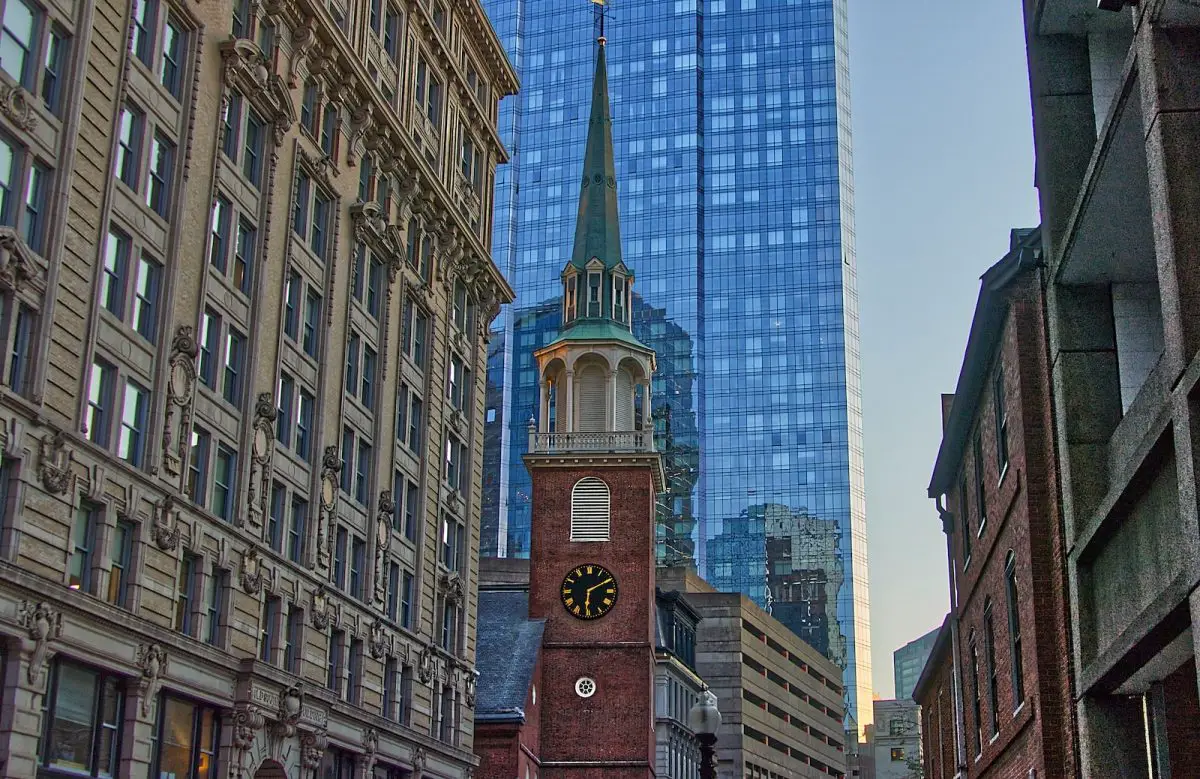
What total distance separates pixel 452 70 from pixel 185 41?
21462mm

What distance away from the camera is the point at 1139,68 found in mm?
15648

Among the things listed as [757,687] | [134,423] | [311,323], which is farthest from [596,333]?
[757,687]

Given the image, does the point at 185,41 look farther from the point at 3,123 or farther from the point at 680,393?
the point at 680,393

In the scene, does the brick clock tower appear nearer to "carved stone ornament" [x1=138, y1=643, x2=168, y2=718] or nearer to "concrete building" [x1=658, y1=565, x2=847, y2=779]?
"carved stone ornament" [x1=138, y1=643, x2=168, y2=718]

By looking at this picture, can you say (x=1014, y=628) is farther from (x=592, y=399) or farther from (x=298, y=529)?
(x=592, y=399)

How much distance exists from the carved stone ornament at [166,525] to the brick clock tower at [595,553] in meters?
38.4

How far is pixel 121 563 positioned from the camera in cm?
2992

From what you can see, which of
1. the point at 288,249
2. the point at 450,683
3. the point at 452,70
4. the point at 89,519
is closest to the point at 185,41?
the point at 288,249

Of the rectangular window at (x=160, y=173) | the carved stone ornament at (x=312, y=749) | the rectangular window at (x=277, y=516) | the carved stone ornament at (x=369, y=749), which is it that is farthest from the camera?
the carved stone ornament at (x=369, y=749)

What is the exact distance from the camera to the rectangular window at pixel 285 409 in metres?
38.9

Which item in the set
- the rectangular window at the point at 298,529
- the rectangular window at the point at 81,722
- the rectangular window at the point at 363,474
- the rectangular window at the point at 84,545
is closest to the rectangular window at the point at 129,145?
the rectangular window at the point at 81,722

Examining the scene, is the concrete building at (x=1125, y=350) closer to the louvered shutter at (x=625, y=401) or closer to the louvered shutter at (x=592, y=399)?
the louvered shutter at (x=625, y=401)

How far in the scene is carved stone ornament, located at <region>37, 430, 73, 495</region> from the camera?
26.7 metres

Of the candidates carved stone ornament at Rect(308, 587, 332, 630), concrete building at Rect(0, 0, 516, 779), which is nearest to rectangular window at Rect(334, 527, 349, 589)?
concrete building at Rect(0, 0, 516, 779)
